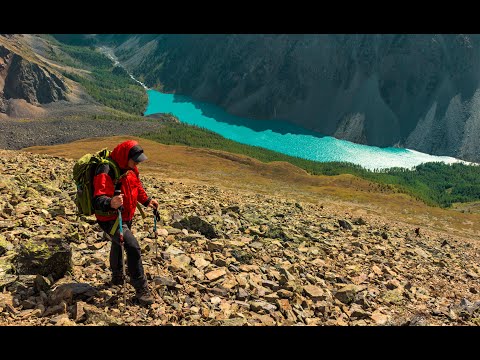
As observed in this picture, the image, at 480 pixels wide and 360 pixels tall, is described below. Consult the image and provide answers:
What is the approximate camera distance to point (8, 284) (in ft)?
28.8

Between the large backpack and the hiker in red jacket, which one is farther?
the large backpack

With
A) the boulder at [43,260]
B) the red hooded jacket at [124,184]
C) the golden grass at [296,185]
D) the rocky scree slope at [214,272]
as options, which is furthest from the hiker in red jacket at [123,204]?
the golden grass at [296,185]

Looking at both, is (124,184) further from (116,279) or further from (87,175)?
(116,279)

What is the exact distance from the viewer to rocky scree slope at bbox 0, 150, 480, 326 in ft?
29.0

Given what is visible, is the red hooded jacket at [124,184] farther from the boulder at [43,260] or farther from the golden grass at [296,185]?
the golden grass at [296,185]

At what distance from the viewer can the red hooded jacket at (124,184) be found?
8281 millimetres

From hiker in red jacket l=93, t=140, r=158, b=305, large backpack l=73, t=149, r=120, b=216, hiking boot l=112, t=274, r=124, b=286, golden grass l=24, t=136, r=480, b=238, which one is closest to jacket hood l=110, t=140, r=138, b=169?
hiker in red jacket l=93, t=140, r=158, b=305

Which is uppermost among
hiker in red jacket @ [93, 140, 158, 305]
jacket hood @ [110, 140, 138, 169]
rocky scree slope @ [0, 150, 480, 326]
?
jacket hood @ [110, 140, 138, 169]

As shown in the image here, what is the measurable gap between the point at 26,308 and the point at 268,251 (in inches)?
357

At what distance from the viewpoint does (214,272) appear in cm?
1160

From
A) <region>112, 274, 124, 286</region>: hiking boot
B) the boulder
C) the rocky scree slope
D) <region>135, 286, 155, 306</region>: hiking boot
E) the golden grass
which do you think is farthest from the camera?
the golden grass

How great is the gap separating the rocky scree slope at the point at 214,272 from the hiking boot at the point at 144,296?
8.0 inches

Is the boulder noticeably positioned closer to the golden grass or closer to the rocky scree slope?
the rocky scree slope
